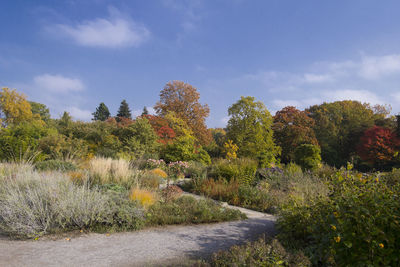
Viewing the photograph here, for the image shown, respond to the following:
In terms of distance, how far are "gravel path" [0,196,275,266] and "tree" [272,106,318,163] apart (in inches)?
591

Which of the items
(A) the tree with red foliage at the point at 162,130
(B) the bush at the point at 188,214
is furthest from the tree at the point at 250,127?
(B) the bush at the point at 188,214

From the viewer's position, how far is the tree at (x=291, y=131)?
18.1m

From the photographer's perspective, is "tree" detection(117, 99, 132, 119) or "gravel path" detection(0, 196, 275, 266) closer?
"gravel path" detection(0, 196, 275, 266)

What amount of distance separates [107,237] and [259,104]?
13.1 m

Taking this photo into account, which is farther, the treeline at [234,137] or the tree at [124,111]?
the tree at [124,111]

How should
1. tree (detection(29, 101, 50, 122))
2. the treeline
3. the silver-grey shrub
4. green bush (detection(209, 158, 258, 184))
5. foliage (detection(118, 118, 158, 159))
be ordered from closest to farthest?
1. the silver-grey shrub
2. green bush (detection(209, 158, 258, 184))
3. the treeline
4. foliage (detection(118, 118, 158, 159))
5. tree (detection(29, 101, 50, 122))

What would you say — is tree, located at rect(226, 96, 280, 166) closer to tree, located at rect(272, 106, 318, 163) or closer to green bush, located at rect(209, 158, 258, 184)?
tree, located at rect(272, 106, 318, 163)

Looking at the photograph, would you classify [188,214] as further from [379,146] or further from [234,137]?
[379,146]

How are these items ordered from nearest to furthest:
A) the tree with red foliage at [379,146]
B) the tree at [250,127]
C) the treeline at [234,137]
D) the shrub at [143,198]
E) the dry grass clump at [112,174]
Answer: the shrub at [143,198], the dry grass clump at [112,174], the treeline at [234,137], the tree at [250,127], the tree with red foliage at [379,146]

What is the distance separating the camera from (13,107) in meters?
30.9

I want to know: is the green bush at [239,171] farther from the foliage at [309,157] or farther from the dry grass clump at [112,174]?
the foliage at [309,157]

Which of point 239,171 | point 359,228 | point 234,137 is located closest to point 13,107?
point 234,137

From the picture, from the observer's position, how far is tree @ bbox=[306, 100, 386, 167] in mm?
20297

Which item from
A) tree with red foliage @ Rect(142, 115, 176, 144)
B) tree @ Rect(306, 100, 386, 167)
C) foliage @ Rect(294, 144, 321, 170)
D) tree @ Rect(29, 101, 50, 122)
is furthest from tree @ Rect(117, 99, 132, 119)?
foliage @ Rect(294, 144, 321, 170)
